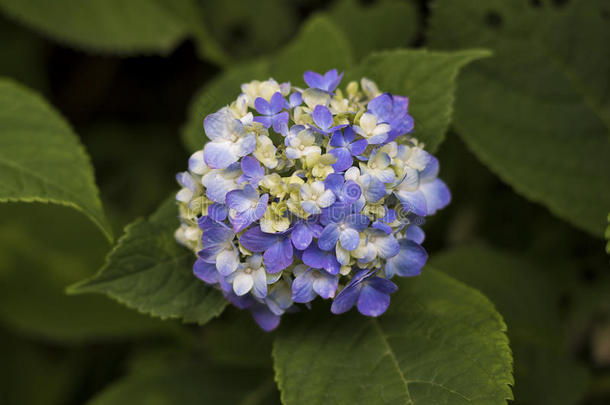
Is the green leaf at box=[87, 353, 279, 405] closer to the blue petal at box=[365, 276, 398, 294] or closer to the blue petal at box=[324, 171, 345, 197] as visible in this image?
the blue petal at box=[365, 276, 398, 294]

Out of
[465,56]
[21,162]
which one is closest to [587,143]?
[465,56]

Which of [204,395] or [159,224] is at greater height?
[159,224]

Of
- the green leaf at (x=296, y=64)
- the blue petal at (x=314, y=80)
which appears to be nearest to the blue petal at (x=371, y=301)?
the blue petal at (x=314, y=80)

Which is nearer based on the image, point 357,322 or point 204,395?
point 357,322

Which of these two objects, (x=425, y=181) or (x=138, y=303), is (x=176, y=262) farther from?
(x=425, y=181)

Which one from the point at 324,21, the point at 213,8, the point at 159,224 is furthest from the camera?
the point at 213,8

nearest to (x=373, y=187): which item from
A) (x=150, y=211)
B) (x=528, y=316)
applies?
(x=528, y=316)
